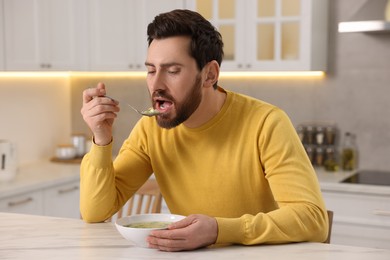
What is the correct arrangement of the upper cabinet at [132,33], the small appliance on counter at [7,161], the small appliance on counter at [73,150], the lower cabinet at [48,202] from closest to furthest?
the lower cabinet at [48,202]
the small appliance on counter at [7,161]
the upper cabinet at [132,33]
the small appliance on counter at [73,150]

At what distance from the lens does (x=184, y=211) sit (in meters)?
1.99

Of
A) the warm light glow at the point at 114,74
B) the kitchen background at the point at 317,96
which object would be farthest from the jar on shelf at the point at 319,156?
the warm light glow at the point at 114,74

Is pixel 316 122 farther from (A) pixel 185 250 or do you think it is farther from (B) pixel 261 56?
(A) pixel 185 250

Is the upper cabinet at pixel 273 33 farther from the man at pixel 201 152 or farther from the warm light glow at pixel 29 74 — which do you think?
the man at pixel 201 152

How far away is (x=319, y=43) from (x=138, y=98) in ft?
4.52

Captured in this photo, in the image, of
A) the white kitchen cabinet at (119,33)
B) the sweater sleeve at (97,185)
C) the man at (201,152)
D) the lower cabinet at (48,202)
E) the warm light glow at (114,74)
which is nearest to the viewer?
the man at (201,152)

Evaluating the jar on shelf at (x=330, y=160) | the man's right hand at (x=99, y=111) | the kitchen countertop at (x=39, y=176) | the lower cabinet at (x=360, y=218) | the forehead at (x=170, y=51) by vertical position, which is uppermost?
the forehead at (x=170, y=51)

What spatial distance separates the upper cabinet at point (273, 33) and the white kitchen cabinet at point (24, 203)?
1.33 metres

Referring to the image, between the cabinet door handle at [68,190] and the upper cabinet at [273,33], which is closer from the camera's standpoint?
the upper cabinet at [273,33]

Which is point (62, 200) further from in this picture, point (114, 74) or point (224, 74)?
point (224, 74)

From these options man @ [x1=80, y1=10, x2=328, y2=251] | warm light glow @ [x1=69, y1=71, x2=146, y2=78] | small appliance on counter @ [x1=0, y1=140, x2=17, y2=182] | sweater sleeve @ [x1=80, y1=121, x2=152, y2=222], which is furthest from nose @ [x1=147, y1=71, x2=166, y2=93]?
warm light glow @ [x1=69, y1=71, x2=146, y2=78]

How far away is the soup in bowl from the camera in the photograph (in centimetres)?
153

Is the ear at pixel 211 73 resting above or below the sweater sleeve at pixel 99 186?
above

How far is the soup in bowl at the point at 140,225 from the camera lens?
153cm
